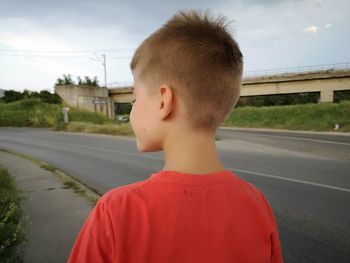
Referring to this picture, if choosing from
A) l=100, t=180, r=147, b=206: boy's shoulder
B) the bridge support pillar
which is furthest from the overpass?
l=100, t=180, r=147, b=206: boy's shoulder

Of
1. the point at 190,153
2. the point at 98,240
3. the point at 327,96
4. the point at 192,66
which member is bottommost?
the point at 98,240

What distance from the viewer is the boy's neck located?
1.11 metres

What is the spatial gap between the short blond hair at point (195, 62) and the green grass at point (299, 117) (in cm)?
2785

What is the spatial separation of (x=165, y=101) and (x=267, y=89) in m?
42.5

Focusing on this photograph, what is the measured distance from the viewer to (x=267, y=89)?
41.8m

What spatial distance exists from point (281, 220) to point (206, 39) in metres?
4.74

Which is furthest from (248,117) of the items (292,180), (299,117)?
(292,180)

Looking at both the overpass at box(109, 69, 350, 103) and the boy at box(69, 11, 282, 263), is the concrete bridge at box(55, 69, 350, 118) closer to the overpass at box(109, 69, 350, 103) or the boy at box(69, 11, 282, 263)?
the overpass at box(109, 69, 350, 103)

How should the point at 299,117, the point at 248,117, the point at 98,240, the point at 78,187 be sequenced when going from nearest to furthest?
1. the point at 98,240
2. the point at 78,187
3. the point at 299,117
4. the point at 248,117

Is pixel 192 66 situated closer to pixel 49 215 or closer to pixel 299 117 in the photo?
pixel 49 215

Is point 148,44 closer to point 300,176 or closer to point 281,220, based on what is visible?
point 281,220

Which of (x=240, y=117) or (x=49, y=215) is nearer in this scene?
(x=49, y=215)

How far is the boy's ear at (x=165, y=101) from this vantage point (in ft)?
3.68

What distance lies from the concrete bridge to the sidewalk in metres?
32.3
